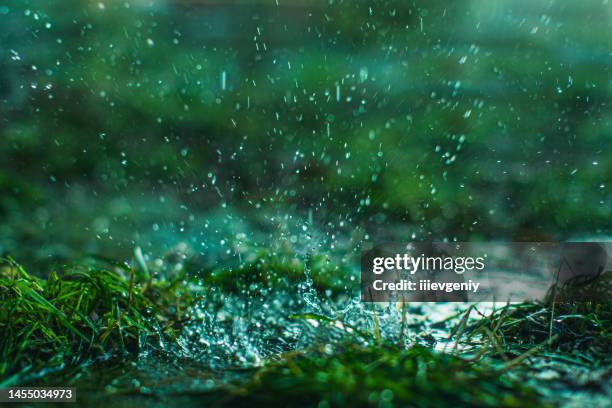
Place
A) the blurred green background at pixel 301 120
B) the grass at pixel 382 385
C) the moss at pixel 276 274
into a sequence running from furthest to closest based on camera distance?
the blurred green background at pixel 301 120, the moss at pixel 276 274, the grass at pixel 382 385

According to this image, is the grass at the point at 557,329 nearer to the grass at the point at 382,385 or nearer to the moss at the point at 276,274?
the grass at the point at 382,385

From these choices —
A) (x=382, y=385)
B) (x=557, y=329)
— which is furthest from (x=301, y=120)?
(x=382, y=385)

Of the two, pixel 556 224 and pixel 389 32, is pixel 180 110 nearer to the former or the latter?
pixel 389 32

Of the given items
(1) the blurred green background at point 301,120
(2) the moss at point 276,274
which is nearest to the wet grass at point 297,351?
(2) the moss at point 276,274

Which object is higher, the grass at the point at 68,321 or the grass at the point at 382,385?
the grass at the point at 68,321

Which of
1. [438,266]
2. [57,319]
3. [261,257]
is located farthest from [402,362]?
[261,257]
